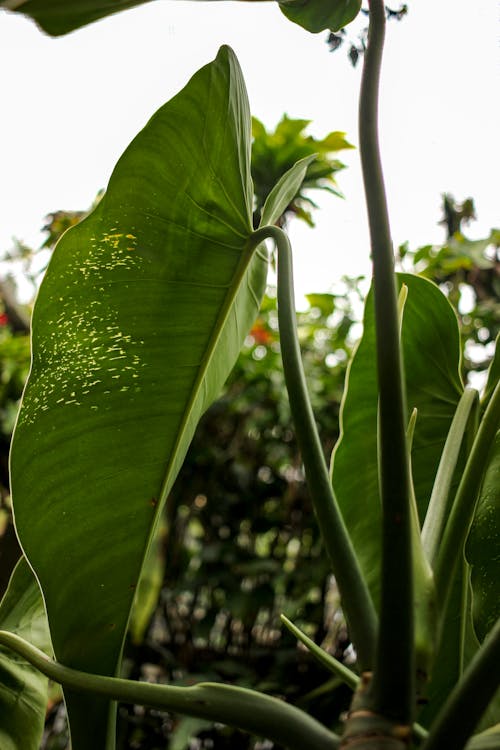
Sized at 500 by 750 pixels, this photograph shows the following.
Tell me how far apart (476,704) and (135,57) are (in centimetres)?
119

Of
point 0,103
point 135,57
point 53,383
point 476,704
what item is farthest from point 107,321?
point 0,103

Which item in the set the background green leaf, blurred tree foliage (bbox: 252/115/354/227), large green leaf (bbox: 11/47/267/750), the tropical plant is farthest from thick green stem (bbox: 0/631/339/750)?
blurred tree foliage (bbox: 252/115/354/227)

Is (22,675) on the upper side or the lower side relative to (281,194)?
lower

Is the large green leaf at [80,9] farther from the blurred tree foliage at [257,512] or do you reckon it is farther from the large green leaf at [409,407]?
the blurred tree foliage at [257,512]

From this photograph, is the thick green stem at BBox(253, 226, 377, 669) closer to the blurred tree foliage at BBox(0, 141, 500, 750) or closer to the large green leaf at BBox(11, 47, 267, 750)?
the large green leaf at BBox(11, 47, 267, 750)

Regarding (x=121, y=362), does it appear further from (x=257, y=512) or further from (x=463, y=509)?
(x=257, y=512)

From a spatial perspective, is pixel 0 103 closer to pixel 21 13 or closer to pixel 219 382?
pixel 219 382

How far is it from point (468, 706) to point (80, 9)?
1.12ft

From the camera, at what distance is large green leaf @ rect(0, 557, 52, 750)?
49 cm

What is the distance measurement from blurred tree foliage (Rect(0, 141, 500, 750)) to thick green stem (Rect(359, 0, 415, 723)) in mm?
1056

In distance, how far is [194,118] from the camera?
17.7 inches

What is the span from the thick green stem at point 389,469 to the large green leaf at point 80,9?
14 cm

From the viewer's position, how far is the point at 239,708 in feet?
0.92

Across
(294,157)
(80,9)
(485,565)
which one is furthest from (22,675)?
(294,157)
